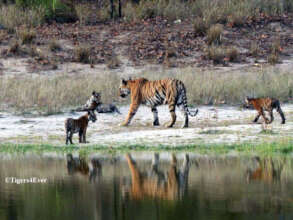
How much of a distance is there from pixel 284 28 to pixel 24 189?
1993 centimetres

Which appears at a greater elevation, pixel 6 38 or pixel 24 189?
pixel 6 38

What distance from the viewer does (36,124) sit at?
60.1ft

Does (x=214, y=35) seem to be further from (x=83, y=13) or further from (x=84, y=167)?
(x=84, y=167)

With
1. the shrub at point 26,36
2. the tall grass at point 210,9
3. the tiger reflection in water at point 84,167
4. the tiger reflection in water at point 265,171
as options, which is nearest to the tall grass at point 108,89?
the shrub at point 26,36

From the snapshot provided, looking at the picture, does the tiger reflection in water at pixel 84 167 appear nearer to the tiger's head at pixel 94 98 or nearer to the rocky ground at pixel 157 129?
the rocky ground at pixel 157 129

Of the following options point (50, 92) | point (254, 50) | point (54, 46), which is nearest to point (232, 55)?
point (254, 50)

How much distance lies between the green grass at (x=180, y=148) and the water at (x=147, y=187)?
14.7 inches

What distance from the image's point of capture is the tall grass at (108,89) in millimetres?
20656

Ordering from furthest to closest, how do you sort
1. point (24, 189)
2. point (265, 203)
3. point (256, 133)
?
point (256, 133), point (24, 189), point (265, 203)

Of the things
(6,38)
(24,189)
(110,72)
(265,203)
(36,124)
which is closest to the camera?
(265,203)

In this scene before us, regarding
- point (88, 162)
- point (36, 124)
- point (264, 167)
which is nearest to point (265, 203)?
point (264, 167)

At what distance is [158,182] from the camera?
11.9 metres

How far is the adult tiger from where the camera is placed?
60.6 feet

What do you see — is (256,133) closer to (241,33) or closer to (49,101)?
(49,101)
